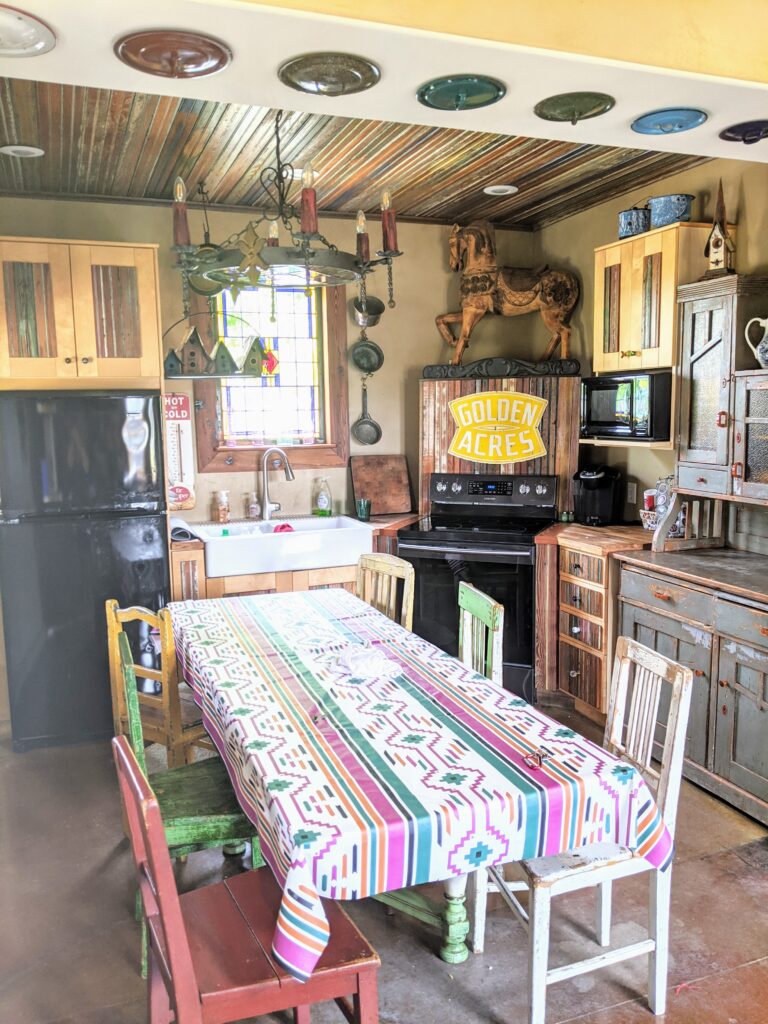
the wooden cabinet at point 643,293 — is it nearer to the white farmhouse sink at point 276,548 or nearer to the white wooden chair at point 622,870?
the white farmhouse sink at point 276,548

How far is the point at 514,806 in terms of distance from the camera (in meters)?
1.82

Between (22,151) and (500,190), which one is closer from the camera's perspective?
(22,151)

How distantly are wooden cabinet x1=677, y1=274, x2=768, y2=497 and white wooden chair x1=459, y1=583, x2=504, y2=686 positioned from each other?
4.40ft

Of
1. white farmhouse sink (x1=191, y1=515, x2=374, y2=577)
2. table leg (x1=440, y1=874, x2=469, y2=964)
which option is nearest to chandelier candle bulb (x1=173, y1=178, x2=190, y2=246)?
white farmhouse sink (x1=191, y1=515, x2=374, y2=577)

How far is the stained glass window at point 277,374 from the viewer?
194 inches

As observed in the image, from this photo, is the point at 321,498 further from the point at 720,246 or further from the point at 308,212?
the point at 308,212

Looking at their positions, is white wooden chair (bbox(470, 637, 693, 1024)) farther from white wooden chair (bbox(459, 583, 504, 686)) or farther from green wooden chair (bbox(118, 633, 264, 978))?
green wooden chair (bbox(118, 633, 264, 978))

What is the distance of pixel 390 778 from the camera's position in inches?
Result: 76.0

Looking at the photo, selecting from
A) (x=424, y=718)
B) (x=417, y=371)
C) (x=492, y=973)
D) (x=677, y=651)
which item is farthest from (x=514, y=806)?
(x=417, y=371)

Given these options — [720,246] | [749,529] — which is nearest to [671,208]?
[720,246]

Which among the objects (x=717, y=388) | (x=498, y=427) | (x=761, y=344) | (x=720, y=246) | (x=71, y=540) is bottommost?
(x=71, y=540)

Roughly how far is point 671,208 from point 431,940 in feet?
10.7

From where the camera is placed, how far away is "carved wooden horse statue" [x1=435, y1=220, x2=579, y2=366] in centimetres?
493

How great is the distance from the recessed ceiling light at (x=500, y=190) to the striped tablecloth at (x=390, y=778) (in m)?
2.77
